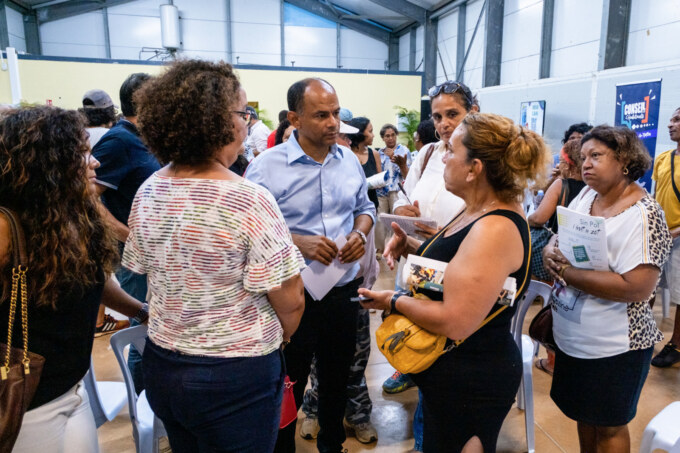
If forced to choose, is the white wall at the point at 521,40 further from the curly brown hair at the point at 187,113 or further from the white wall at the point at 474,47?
the curly brown hair at the point at 187,113

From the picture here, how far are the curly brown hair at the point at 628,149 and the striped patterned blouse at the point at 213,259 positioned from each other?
4.59 ft

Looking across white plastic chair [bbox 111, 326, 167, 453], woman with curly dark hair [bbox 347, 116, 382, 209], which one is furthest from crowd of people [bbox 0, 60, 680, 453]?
woman with curly dark hair [bbox 347, 116, 382, 209]

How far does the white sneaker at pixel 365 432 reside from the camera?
8.14ft

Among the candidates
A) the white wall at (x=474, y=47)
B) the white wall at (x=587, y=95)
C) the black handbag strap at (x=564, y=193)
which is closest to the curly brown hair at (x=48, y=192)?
the black handbag strap at (x=564, y=193)

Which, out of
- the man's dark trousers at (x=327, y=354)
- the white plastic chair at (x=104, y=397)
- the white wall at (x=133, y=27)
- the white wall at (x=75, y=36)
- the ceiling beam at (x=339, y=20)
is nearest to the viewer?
the white plastic chair at (x=104, y=397)

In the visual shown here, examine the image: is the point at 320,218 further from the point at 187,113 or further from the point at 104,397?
the point at 104,397

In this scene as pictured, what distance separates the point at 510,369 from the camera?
1375 millimetres

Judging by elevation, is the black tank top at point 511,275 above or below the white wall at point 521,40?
below

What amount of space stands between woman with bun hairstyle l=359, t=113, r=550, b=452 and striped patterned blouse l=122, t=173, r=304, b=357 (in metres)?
0.44

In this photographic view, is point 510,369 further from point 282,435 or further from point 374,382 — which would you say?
point 374,382

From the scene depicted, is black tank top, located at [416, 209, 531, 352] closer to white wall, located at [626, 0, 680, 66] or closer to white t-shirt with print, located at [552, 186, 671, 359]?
white t-shirt with print, located at [552, 186, 671, 359]

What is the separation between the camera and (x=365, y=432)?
249cm

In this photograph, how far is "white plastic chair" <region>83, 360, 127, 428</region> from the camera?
1.85 m

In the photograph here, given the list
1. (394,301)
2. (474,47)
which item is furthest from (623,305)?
(474,47)
